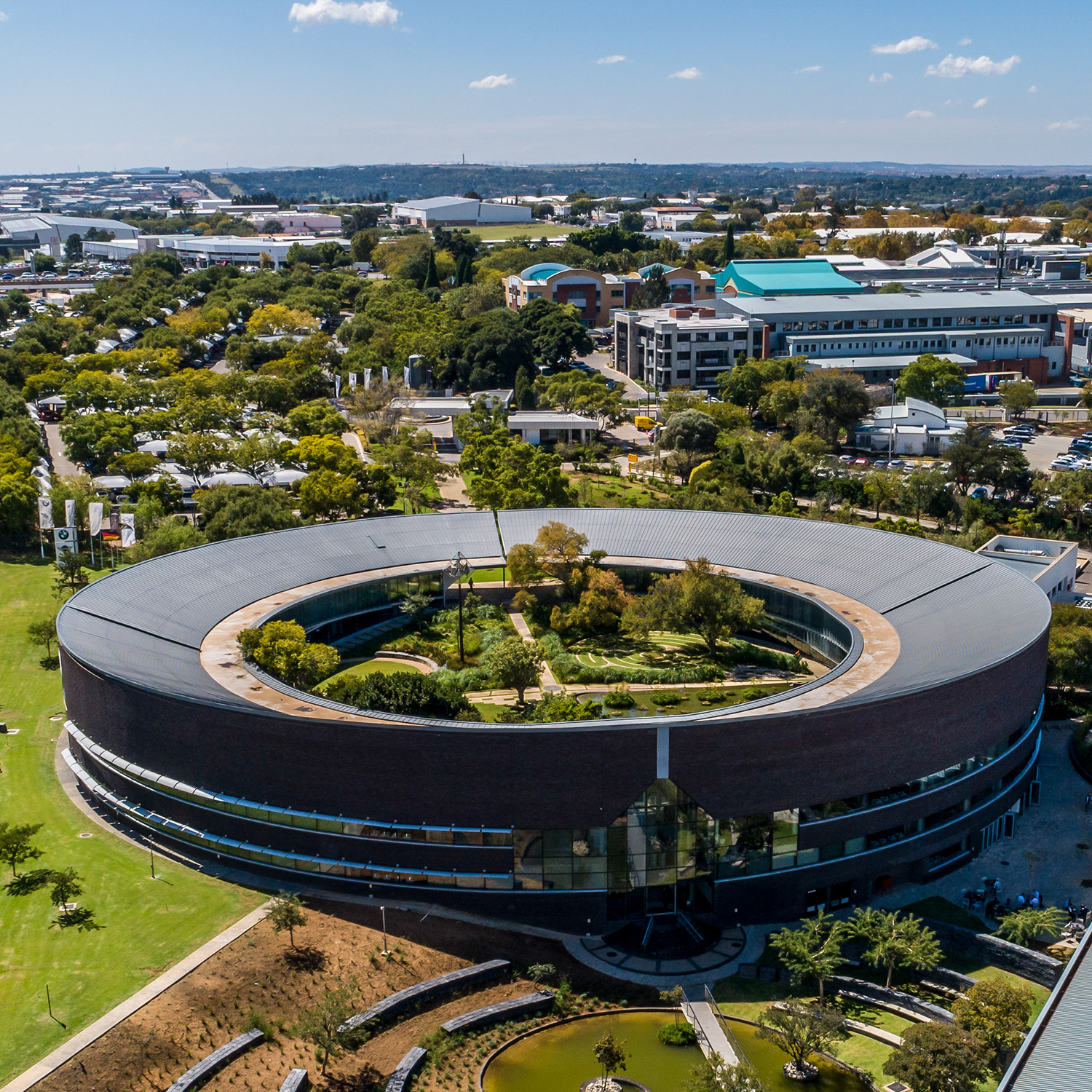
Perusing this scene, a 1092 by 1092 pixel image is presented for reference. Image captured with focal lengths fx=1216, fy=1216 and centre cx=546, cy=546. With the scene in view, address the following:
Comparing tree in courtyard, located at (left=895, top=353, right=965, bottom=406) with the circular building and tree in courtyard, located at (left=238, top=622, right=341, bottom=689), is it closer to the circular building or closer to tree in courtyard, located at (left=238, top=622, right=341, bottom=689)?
the circular building

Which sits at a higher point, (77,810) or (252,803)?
(252,803)

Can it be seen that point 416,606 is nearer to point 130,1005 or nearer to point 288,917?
point 288,917

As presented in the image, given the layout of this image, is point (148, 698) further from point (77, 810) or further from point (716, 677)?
point (716, 677)

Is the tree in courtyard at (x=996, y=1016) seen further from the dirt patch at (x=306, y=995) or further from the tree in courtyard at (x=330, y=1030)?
the tree in courtyard at (x=330, y=1030)

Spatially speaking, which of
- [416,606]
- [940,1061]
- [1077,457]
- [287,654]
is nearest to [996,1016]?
[940,1061]

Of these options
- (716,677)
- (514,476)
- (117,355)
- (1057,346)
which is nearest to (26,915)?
(716,677)
